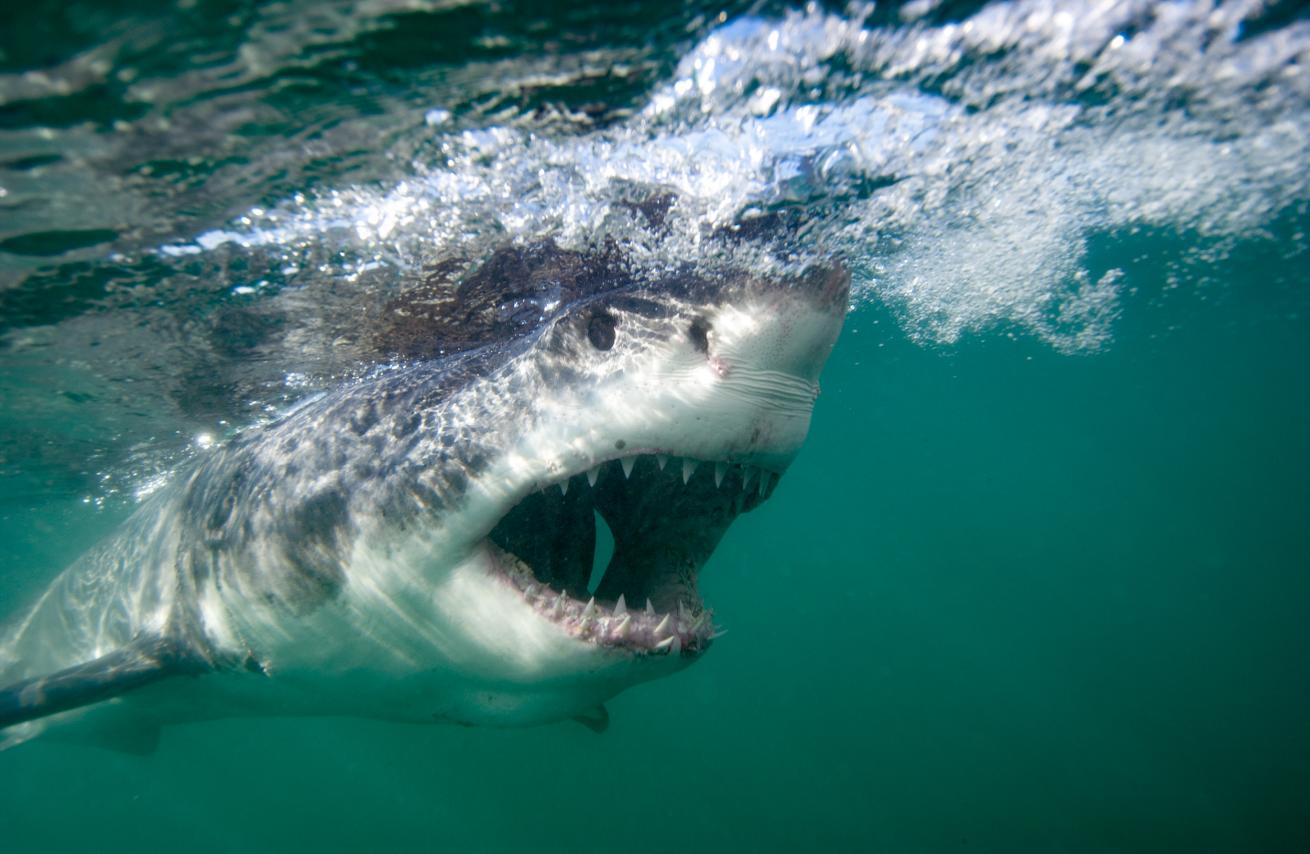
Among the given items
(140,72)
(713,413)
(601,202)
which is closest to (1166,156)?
(601,202)

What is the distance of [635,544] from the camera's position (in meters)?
3.58

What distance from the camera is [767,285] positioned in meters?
2.50

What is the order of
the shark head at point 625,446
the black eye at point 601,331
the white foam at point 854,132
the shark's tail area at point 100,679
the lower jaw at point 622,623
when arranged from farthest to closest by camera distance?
the white foam at point 854,132
the shark's tail area at point 100,679
the black eye at point 601,331
the lower jaw at point 622,623
the shark head at point 625,446

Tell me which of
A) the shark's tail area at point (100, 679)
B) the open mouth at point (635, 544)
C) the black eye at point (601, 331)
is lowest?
the shark's tail area at point (100, 679)

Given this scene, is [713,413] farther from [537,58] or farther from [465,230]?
[465,230]

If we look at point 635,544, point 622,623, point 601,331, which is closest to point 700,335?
point 601,331

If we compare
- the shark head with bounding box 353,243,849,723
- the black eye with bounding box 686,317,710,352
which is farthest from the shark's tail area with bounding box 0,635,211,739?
the black eye with bounding box 686,317,710,352

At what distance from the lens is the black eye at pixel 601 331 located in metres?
2.79

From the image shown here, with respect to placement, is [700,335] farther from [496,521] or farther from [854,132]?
[854,132]

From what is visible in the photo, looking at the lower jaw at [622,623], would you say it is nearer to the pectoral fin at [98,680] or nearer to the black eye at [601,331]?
the black eye at [601,331]

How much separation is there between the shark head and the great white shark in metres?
0.01

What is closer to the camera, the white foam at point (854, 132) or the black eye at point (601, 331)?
the black eye at point (601, 331)

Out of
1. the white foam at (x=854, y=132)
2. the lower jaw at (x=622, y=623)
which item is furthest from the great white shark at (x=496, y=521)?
the white foam at (x=854, y=132)

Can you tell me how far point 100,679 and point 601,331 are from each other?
161 inches
